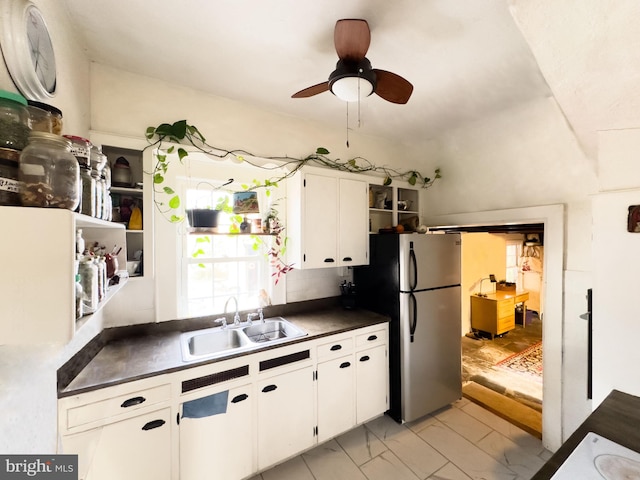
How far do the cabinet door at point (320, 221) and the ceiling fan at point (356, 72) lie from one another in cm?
92

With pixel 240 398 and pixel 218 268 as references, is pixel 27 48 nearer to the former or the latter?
pixel 218 268

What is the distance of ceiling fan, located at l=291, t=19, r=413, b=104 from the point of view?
1.27m

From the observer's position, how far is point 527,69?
1739 millimetres

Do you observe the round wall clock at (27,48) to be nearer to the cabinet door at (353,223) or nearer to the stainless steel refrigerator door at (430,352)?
the cabinet door at (353,223)

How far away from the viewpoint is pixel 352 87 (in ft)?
4.56

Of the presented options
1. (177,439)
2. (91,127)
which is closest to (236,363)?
(177,439)

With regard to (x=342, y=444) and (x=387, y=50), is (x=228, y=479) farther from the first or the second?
(x=387, y=50)

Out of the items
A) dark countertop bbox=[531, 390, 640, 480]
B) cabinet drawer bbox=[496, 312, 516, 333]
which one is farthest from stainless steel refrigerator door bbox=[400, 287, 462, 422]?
cabinet drawer bbox=[496, 312, 516, 333]

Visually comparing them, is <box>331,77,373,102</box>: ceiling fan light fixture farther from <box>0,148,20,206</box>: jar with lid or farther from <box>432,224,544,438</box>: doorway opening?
<box>432,224,544,438</box>: doorway opening

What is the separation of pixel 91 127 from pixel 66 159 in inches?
54.2

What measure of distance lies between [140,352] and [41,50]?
1.60 m

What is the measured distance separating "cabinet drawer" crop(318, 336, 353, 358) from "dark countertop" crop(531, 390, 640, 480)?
4.59 ft

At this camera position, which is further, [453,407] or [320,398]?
[453,407]

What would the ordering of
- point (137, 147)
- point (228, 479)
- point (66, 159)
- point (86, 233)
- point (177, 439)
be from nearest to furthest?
1. point (66, 159)
2. point (86, 233)
3. point (177, 439)
4. point (228, 479)
5. point (137, 147)
